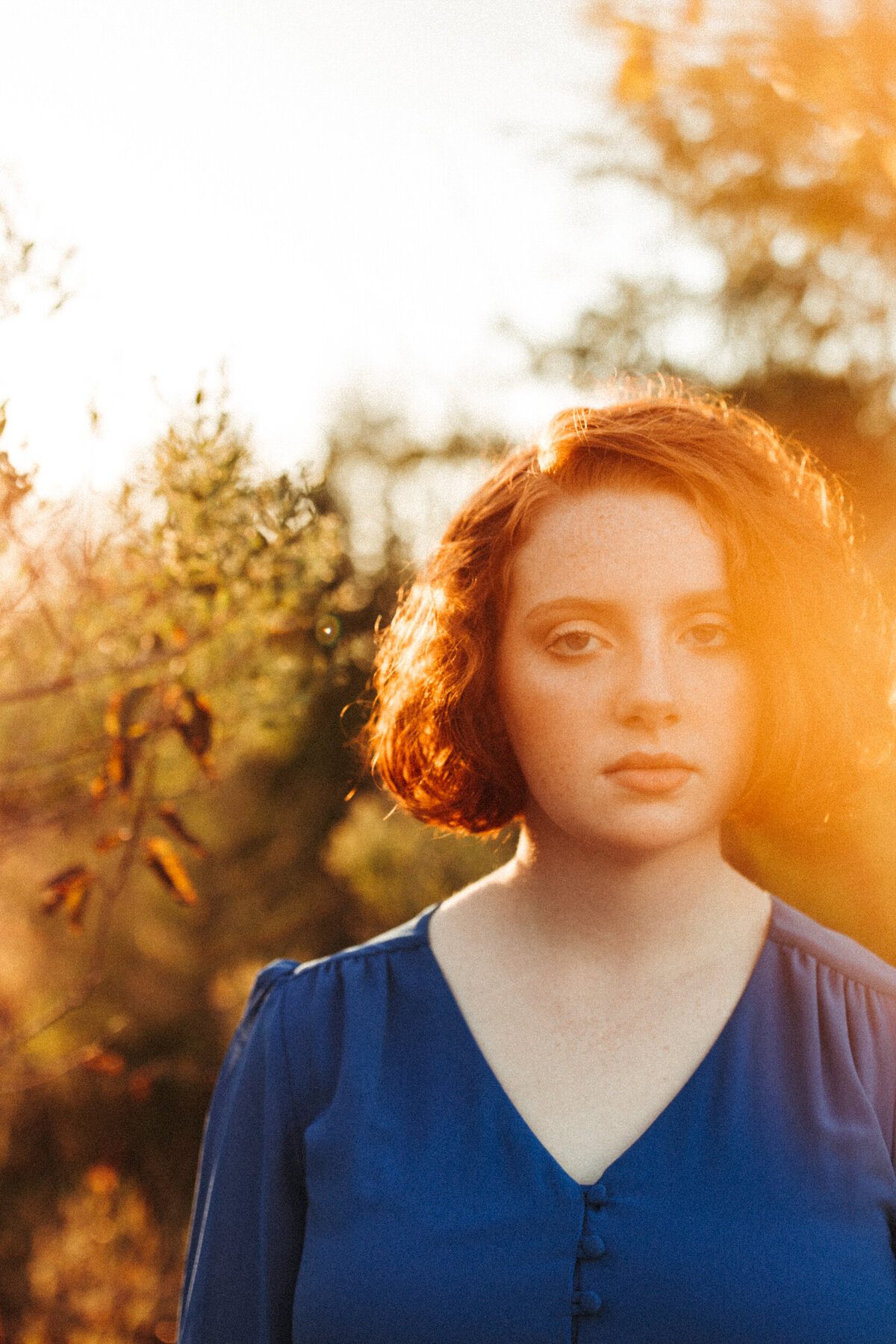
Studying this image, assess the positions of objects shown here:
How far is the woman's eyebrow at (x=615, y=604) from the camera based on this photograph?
3.67 ft

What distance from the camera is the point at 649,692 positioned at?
1070 mm

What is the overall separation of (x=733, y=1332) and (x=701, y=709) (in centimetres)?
60

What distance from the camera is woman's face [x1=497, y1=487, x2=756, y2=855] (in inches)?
43.2

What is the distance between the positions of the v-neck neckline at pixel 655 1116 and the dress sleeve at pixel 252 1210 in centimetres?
23

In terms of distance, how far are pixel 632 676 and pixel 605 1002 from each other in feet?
1.30

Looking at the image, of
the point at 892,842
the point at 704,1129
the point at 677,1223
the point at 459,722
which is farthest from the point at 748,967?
the point at 892,842

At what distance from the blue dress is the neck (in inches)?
3.0

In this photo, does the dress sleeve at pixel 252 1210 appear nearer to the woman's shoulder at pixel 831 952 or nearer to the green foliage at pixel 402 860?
the woman's shoulder at pixel 831 952

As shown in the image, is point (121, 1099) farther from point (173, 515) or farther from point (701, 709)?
point (701, 709)

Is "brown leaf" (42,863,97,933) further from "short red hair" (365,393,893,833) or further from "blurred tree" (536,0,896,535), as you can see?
"blurred tree" (536,0,896,535)

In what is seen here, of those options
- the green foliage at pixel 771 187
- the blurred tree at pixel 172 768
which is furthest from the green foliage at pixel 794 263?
the blurred tree at pixel 172 768

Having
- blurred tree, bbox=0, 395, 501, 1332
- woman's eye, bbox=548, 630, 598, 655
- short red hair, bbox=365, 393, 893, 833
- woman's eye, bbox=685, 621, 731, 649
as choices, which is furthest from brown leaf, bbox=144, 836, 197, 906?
woman's eye, bbox=685, 621, 731, 649

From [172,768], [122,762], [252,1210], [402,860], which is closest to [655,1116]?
[252,1210]

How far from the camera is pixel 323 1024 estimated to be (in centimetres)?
127
